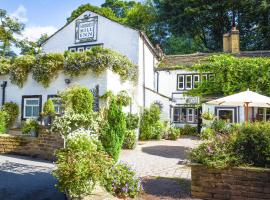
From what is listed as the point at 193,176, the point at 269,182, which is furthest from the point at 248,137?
the point at 193,176

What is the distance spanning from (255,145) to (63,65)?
1226cm

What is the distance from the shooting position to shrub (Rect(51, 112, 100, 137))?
1148 centimetres

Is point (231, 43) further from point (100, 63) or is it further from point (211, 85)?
point (100, 63)

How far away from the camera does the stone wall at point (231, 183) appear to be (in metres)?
6.31

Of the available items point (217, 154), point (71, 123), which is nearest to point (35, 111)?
point (71, 123)

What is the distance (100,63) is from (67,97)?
283 cm

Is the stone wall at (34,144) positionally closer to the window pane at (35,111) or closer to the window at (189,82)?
the window pane at (35,111)

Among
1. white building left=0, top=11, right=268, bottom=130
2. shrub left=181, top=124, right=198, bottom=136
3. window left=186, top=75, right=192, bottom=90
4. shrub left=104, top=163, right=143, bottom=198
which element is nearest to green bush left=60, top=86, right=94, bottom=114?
white building left=0, top=11, right=268, bottom=130

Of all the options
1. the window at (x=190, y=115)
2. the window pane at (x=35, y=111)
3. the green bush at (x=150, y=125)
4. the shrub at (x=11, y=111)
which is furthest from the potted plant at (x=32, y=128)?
the window at (x=190, y=115)

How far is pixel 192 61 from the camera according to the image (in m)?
25.9

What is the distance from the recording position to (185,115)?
25562 mm

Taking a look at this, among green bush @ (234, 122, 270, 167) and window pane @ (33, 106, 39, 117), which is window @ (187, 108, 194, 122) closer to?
window pane @ (33, 106, 39, 117)

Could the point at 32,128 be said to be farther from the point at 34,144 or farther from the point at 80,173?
the point at 80,173

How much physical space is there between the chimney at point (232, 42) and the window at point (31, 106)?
18.6 meters
